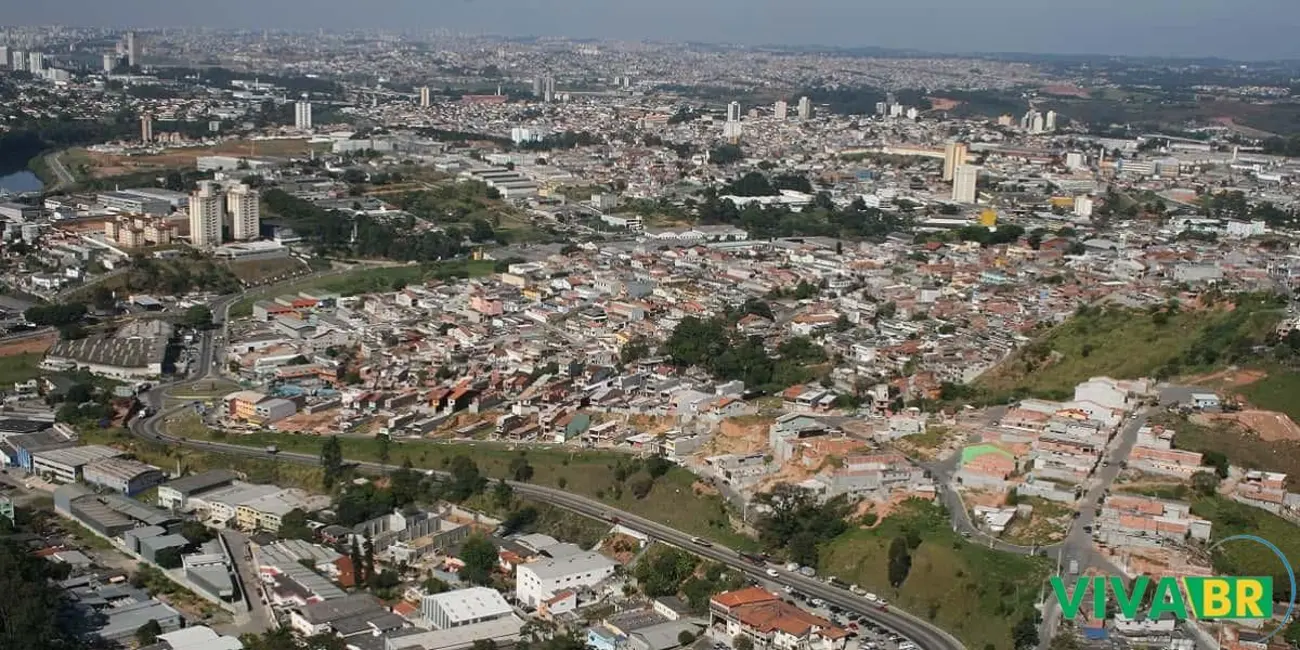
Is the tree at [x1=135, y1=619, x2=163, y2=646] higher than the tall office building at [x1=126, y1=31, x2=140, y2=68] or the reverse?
the reverse

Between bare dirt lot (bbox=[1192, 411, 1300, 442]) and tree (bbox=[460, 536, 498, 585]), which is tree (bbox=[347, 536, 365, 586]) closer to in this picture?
tree (bbox=[460, 536, 498, 585])

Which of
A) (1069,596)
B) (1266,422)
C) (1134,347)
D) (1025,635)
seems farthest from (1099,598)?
(1134,347)

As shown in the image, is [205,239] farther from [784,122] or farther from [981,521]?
[784,122]

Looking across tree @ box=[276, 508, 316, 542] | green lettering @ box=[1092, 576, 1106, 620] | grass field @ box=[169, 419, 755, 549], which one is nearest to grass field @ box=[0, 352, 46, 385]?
grass field @ box=[169, 419, 755, 549]

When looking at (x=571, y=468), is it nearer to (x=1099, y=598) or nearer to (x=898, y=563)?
(x=898, y=563)

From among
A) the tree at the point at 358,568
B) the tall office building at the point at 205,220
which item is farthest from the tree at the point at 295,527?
the tall office building at the point at 205,220

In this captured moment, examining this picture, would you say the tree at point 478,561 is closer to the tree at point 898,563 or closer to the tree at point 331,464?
the tree at point 331,464
